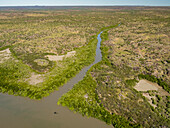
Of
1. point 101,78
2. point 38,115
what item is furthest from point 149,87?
point 38,115

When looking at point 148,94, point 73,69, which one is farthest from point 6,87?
point 148,94

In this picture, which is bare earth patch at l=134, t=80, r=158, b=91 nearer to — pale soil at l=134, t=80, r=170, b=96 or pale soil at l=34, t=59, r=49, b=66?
pale soil at l=134, t=80, r=170, b=96

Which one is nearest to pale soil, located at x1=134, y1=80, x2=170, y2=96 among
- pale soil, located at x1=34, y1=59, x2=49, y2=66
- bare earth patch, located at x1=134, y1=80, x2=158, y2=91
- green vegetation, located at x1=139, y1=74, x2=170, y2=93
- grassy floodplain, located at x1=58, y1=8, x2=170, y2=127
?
bare earth patch, located at x1=134, y1=80, x2=158, y2=91

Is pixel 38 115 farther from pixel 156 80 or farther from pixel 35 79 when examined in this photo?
pixel 156 80

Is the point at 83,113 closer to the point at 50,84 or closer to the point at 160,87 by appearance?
the point at 50,84

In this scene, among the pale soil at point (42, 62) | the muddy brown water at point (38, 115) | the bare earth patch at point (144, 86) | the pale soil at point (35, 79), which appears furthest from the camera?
the pale soil at point (42, 62)

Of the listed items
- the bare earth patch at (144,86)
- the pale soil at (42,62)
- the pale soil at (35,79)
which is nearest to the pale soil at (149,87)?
the bare earth patch at (144,86)

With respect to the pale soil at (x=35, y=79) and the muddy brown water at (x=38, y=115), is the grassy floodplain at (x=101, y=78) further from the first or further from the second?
the muddy brown water at (x=38, y=115)
